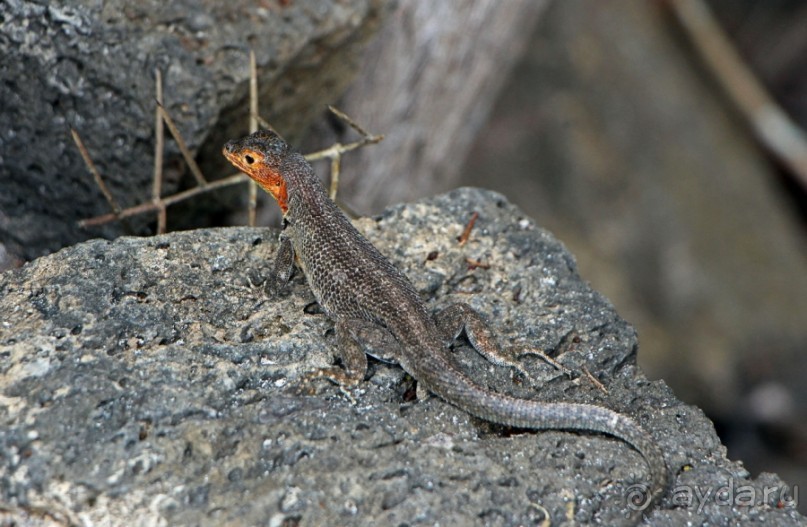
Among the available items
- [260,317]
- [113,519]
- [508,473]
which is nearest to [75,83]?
[260,317]

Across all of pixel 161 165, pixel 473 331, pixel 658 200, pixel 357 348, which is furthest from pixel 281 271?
pixel 658 200

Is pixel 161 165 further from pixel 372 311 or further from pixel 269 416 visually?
pixel 269 416

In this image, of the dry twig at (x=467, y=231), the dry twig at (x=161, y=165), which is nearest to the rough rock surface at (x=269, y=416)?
the dry twig at (x=467, y=231)

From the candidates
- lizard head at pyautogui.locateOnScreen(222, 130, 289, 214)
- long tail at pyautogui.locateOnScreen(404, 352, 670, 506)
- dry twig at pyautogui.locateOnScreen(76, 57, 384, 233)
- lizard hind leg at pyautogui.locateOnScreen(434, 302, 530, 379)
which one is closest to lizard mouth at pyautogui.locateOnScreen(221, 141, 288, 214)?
lizard head at pyautogui.locateOnScreen(222, 130, 289, 214)

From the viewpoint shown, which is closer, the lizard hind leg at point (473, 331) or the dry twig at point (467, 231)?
the lizard hind leg at point (473, 331)

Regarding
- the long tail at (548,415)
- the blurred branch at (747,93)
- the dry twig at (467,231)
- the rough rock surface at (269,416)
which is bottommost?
the rough rock surface at (269,416)

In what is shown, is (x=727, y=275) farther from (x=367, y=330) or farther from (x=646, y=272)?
(x=367, y=330)

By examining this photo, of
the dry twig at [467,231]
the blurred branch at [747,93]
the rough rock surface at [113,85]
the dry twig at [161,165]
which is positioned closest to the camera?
the dry twig at [467,231]

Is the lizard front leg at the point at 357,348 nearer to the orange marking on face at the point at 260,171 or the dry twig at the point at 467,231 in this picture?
the dry twig at the point at 467,231
